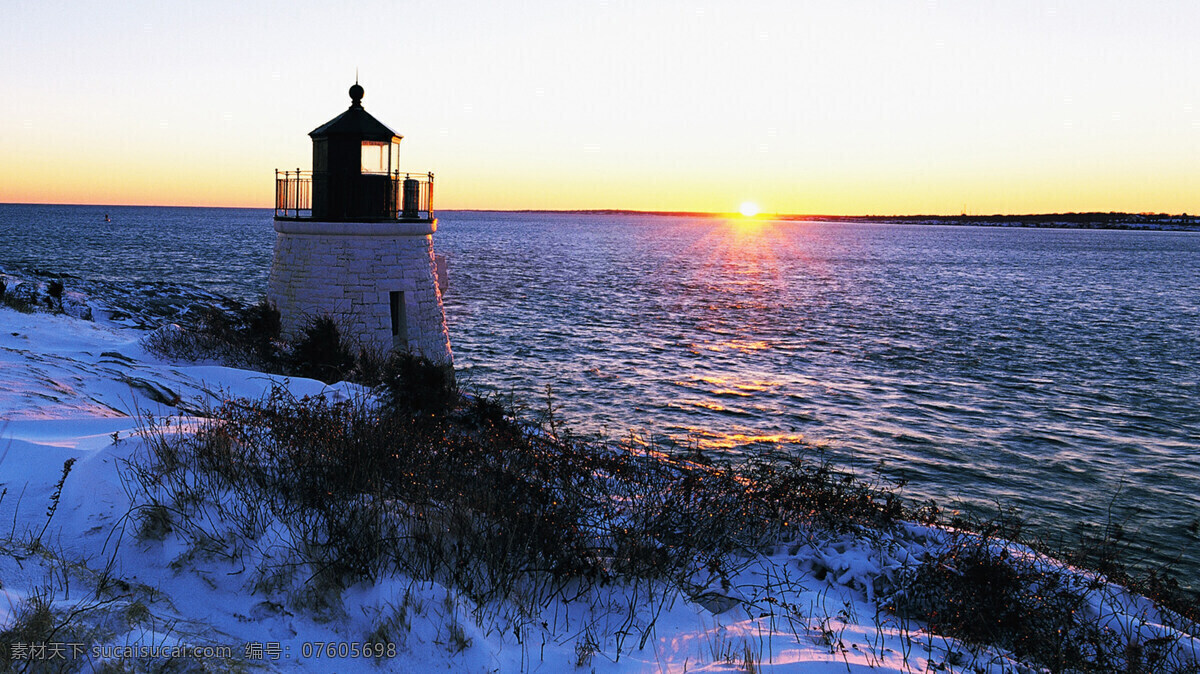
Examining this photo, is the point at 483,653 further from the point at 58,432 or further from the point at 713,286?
the point at 713,286

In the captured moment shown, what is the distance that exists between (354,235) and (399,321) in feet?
6.78

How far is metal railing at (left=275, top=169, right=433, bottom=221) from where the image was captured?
1459 cm

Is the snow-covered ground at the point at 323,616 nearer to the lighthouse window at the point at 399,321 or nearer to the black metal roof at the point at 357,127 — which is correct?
the lighthouse window at the point at 399,321

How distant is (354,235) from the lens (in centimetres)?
1453

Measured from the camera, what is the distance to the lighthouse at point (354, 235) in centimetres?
1452

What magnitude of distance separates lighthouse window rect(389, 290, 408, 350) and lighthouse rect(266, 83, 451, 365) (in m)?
0.02

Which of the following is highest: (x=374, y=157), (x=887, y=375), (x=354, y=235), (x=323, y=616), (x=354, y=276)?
(x=374, y=157)

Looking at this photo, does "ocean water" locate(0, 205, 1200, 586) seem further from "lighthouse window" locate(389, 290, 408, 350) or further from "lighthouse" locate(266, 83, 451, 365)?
"lighthouse" locate(266, 83, 451, 365)

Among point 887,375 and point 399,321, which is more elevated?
point 399,321

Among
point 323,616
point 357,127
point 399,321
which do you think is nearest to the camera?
point 323,616

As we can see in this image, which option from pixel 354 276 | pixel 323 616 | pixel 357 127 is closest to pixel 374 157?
pixel 357 127

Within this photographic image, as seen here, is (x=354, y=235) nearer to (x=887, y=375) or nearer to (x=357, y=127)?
(x=357, y=127)

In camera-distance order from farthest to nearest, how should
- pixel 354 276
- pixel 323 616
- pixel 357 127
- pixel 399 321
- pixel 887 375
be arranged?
pixel 887 375, pixel 399 321, pixel 354 276, pixel 357 127, pixel 323 616

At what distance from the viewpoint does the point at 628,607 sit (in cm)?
471
